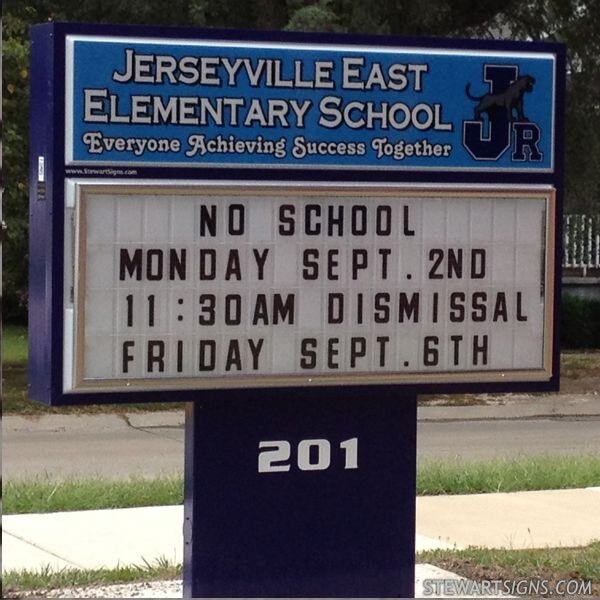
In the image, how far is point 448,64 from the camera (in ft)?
27.5

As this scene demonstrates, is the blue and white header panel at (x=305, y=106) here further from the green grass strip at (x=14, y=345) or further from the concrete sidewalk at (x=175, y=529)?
the green grass strip at (x=14, y=345)

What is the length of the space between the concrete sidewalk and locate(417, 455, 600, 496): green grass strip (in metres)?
0.33

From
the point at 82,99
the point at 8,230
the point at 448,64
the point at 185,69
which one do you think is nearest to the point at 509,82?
the point at 448,64

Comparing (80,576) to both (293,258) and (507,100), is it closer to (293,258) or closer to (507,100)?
(293,258)

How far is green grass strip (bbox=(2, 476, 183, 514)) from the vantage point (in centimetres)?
1133

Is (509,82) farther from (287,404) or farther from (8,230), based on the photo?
(8,230)

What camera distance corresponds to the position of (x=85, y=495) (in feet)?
38.3

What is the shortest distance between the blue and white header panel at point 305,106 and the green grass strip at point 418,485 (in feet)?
13.9

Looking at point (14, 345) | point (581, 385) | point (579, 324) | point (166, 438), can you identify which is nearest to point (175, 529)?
point (166, 438)

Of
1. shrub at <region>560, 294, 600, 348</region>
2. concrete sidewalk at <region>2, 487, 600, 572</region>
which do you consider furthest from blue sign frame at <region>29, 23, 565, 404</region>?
shrub at <region>560, 294, 600, 348</region>

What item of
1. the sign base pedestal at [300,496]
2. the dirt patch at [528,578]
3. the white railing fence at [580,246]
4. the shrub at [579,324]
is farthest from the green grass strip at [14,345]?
the sign base pedestal at [300,496]

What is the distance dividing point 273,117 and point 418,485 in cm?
515

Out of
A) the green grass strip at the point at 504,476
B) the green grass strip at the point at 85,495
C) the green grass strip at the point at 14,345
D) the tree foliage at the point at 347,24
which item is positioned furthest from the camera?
the green grass strip at the point at 14,345

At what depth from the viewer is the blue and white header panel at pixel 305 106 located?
764 centimetres
